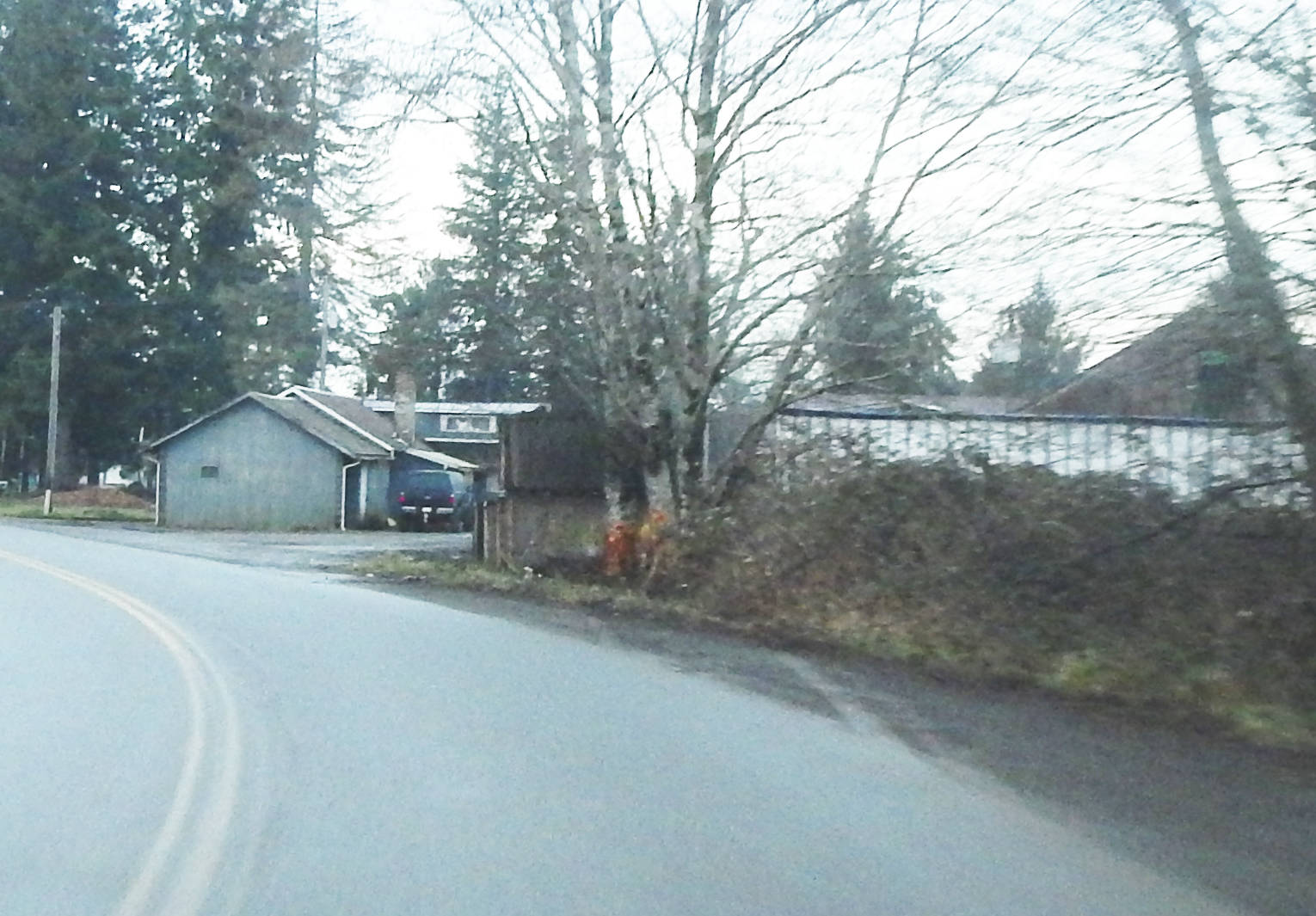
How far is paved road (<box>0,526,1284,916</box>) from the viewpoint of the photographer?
7.41 m

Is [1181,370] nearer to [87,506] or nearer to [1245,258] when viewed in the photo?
[1245,258]

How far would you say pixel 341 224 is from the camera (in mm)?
44188

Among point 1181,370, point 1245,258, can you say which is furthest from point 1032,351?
point 1245,258

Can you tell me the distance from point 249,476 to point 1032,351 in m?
39.3

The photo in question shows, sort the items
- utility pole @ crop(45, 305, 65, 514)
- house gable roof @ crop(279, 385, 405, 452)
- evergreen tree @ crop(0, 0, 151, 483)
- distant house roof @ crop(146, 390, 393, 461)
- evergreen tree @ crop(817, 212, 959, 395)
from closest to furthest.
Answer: evergreen tree @ crop(817, 212, 959, 395), distant house roof @ crop(146, 390, 393, 461), house gable roof @ crop(279, 385, 405, 452), utility pole @ crop(45, 305, 65, 514), evergreen tree @ crop(0, 0, 151, 483)

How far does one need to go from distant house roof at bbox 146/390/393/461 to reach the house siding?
0.26 meters

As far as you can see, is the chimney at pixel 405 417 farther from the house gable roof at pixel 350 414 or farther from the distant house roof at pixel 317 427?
the distant house roof at pixel 317 427

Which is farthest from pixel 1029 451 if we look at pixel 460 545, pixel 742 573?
pixel 460 545

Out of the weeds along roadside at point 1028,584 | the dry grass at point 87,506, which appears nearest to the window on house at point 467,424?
the dry grass at point 87,506

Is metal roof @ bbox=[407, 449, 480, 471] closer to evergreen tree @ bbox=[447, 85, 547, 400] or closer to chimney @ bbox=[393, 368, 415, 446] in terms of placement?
chimney @ bbox=[393, 368, 415, 446]

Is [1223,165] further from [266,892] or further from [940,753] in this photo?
[266,892]

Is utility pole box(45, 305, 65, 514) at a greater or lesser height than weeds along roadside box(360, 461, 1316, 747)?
greater

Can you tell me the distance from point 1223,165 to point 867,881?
709cm

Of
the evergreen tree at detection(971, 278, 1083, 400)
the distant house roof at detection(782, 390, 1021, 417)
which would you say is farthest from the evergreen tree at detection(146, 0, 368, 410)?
the evergreen tree at detection(971, 278, 1083, 400)
